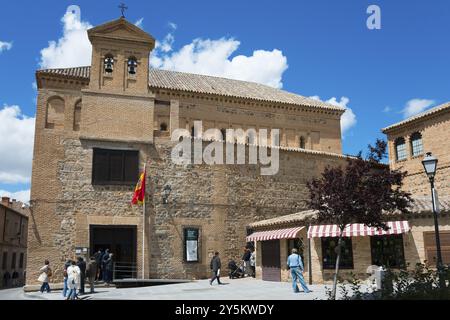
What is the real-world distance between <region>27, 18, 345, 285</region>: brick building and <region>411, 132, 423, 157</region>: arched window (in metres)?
8.03

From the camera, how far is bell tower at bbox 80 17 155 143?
21828 mm

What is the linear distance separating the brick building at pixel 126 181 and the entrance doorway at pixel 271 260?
7.27 feet

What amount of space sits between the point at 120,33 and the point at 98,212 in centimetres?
948

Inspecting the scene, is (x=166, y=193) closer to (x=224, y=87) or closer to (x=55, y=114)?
(x=55, y=114)

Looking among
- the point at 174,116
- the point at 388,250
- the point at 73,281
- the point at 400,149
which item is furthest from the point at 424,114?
the point at 73,281

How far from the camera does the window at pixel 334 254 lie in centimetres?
1797

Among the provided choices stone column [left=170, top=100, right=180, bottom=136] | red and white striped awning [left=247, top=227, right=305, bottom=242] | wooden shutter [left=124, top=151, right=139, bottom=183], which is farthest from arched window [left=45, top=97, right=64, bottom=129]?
red and white striped awning [left=247, top=227, right=305, bottom=242]

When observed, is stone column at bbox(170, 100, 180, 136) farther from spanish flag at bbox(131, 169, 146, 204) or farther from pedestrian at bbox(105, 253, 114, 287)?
pedestrian at bbox(105, 253, 114, 287)

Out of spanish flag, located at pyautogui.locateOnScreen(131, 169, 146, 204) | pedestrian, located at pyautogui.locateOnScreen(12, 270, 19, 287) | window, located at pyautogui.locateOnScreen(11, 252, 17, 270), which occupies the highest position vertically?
spanish flag, located at pyautogui.locateOnScreen(131, 169, 146, 204)

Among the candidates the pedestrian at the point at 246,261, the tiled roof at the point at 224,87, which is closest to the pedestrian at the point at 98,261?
Result: the pedestrian at the point at 246,261

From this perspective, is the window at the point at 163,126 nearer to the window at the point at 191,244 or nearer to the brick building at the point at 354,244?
the window at the point at 191,244

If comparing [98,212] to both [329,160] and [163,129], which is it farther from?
[329,160]

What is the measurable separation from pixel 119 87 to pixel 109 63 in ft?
4.75
